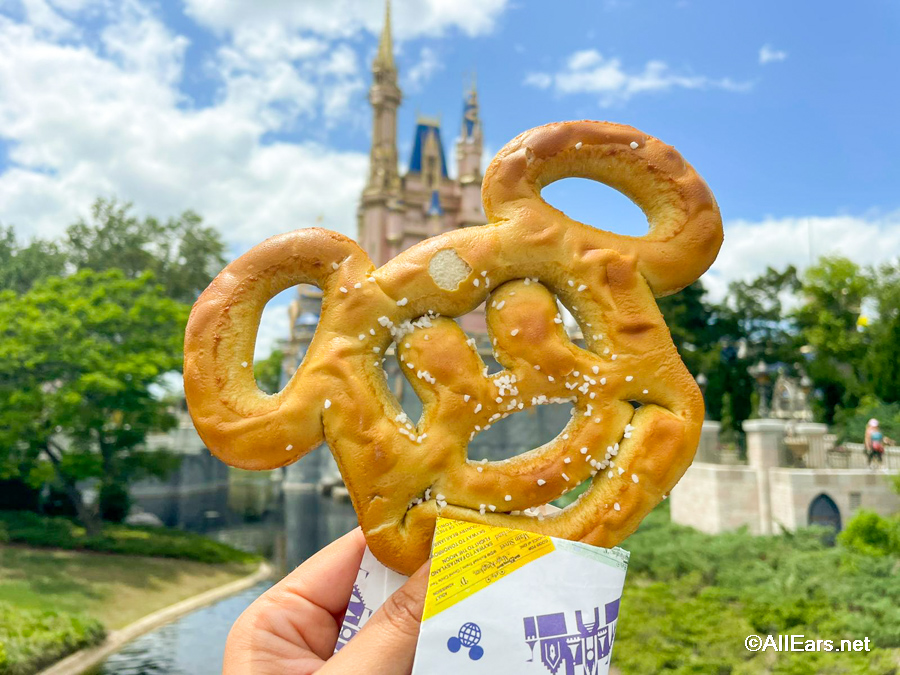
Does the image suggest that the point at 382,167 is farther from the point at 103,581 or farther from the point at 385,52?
the point at 103,581

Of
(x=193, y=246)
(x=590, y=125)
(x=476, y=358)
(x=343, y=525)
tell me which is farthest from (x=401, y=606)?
(x=193, y=246)

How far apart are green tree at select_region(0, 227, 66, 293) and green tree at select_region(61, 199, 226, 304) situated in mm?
1043

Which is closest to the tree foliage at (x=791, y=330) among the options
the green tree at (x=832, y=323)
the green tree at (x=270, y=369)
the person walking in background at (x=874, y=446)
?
the green tree at (x=832, y=323)

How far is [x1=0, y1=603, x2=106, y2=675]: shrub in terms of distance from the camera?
404 inches

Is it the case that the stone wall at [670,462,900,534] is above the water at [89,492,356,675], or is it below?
above

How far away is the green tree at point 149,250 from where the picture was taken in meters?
30.6

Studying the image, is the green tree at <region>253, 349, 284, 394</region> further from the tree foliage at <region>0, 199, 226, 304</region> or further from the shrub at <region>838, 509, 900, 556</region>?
the shrub at <region>838, 509, 900, 556</region>

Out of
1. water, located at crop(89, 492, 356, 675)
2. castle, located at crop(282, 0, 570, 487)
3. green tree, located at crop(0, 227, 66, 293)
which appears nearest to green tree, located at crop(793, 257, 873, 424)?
castle, located at crop(282, 0, 570, 487)

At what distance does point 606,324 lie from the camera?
247 cm

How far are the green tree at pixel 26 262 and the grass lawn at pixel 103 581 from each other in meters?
13.7

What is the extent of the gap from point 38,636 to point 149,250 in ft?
78.8

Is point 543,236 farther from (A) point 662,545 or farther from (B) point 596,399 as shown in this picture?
(A) point 662,545

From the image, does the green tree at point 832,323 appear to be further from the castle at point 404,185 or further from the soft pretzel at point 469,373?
the soft pretzel at point 469,373

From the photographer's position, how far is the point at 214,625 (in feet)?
44.8
